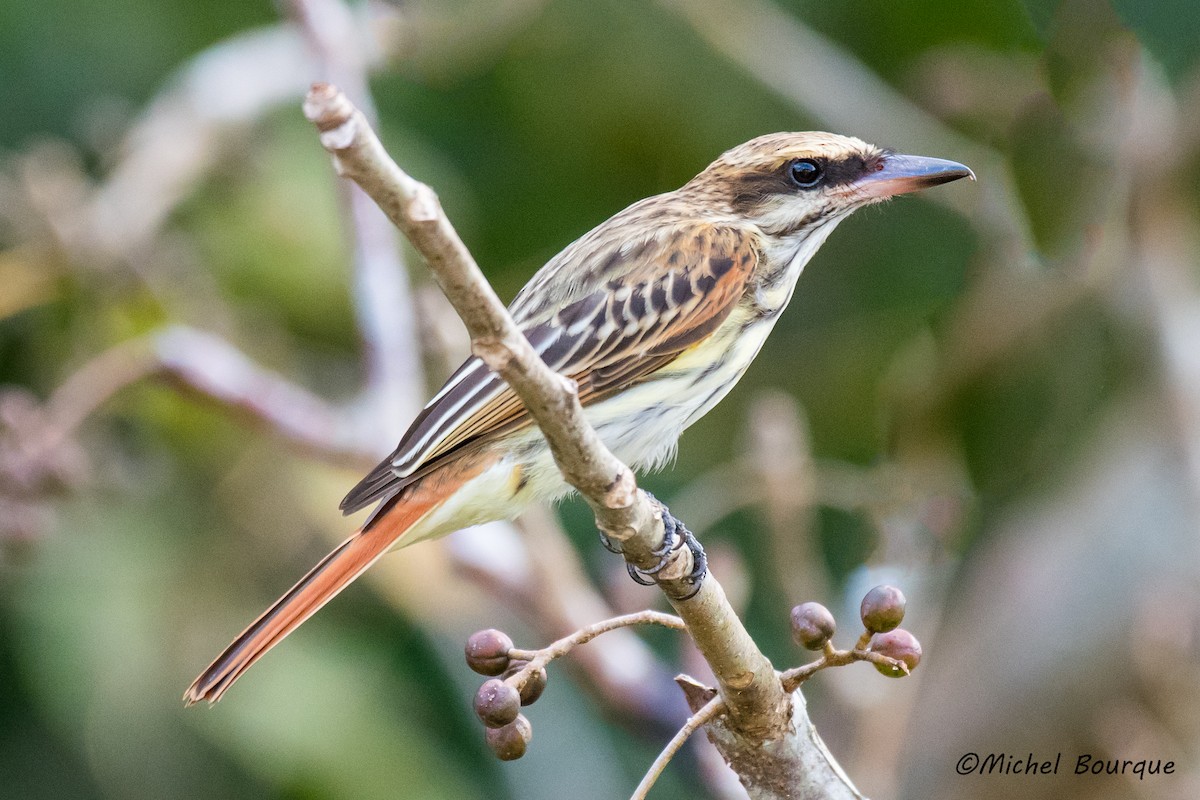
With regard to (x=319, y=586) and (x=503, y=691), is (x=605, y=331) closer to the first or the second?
(x=319, y=586)

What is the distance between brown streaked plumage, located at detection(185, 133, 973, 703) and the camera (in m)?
2.81

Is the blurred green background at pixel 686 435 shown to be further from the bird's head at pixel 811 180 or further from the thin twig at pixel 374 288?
the bird's head at pixel 811 180

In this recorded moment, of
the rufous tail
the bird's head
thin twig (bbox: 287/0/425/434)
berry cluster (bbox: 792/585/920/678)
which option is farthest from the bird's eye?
berry cluster (bbox: 792/585/920/678)

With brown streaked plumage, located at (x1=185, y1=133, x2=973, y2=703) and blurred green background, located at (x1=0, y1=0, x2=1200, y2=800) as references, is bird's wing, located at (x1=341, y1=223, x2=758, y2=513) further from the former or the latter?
blurred green background, located at (x1=0, y1=0, x2=1200, y2=800)

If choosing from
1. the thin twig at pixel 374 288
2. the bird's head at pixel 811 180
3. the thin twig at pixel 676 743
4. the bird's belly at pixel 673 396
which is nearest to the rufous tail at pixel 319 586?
the bird's belly at pixel 673 396

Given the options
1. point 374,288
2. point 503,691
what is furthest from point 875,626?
point 374,288

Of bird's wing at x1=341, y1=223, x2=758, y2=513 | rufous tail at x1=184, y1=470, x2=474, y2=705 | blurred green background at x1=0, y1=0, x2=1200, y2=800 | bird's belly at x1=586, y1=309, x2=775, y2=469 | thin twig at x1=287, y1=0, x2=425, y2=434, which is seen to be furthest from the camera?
thin twig at x1=287, y1=0, x2=425, y2=434

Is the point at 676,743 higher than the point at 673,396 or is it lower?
lower

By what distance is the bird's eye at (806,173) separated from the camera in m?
3.27

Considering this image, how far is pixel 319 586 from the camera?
277cm

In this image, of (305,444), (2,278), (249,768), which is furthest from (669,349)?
(2,278)

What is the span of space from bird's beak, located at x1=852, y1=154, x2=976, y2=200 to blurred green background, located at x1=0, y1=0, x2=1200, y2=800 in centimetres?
→ 62

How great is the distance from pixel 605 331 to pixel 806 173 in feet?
2.20

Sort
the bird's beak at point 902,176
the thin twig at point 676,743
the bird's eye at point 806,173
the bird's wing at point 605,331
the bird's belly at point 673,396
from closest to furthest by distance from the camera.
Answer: the thin twig at point 676,743, the bird's wing at point 605,331, the bird's belly at point 673,396, the bird's beak at point 902,176, the bird's eye at point 806,173
